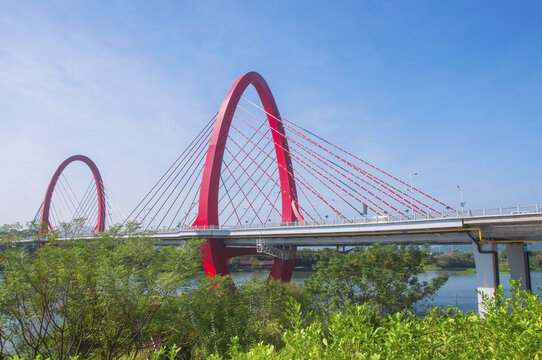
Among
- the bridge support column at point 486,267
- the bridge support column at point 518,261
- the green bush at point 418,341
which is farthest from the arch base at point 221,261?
the green bush at point 418,341

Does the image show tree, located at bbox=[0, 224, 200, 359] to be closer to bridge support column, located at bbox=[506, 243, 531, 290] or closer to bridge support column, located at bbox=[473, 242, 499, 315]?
bridge support column, located at bbox=[473, 242, 499, 315]

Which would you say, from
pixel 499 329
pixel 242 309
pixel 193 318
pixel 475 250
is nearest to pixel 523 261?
pixel 475 250

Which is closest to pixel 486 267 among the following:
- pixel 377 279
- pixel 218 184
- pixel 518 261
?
pixel 518 261

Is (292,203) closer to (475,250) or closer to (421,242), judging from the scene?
(421,242)

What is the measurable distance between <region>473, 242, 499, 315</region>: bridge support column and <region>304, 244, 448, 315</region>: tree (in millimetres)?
2554

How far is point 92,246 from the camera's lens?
52.9 ft

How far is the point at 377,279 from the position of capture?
67.3 ft

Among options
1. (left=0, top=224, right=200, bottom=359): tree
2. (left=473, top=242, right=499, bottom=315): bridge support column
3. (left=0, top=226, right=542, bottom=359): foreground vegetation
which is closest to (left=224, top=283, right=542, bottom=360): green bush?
(left=0, top=226, right=542, bottom=359): foreground vegetation

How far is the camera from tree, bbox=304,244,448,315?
66.5 ft

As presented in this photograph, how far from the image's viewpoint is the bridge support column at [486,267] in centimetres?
1839

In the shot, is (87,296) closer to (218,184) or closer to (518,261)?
(218,184)

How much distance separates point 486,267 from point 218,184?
62.7ft

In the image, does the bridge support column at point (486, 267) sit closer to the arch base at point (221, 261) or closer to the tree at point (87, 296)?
the tree at point (87, 296)

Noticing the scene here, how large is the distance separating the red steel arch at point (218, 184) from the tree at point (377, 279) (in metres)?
7.96
